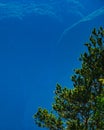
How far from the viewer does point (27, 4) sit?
161 metres

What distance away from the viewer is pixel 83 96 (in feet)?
48.8

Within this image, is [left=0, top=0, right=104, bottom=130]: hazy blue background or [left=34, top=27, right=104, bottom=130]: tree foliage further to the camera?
[left=0, top=0, right=104, bottom=130]: hazy blue background

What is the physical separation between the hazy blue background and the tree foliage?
406 ft

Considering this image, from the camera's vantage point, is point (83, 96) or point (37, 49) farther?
point (37, 49)

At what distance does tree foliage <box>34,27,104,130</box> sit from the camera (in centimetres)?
1477

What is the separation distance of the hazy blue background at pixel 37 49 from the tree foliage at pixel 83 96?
406 feet

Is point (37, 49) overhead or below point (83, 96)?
overhead

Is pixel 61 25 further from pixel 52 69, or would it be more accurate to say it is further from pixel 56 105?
pixel 56 105

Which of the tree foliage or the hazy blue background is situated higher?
the hazy blue background

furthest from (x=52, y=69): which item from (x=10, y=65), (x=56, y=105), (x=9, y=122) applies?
(x=56, y=105)

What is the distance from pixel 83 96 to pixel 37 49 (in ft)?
449

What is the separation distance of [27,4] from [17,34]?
1782cm

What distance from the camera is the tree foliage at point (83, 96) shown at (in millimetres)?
14774

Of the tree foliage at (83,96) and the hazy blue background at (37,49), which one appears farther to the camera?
the hazy blue background at (37,49)
